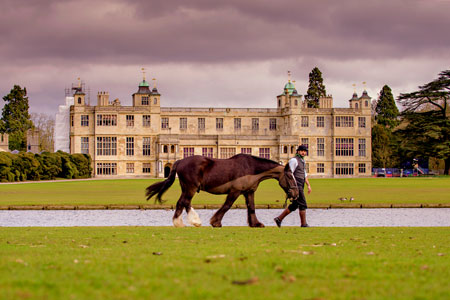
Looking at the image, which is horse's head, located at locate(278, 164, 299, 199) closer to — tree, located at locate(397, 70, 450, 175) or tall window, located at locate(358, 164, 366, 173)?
tree, located at locate(397, 70, 450, 175)

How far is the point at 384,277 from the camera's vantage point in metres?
6.01

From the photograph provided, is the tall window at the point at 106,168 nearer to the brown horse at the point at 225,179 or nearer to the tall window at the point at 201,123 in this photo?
the tall window at the point at 201,123

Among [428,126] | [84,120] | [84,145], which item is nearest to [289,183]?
[428,126]

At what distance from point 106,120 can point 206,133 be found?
12941 mm

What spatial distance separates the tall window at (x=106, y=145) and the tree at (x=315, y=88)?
101ft

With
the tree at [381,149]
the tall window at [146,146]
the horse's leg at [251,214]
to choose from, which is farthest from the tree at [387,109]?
the horse's leg at [251,214]

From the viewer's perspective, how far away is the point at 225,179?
13594mm

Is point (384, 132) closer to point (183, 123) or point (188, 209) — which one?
point (183, 123)

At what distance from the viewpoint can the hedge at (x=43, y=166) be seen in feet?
160

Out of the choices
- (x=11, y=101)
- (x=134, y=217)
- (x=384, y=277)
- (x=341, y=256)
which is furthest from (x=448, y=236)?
(x=11, y=101)

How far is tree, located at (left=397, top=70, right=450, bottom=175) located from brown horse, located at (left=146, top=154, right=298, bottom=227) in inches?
2134

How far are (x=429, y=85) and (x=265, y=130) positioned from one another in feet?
70.2

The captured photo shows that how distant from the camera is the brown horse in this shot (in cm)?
1356

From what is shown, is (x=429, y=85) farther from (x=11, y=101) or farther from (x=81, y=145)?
(x=11, y=101)
